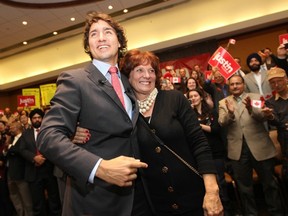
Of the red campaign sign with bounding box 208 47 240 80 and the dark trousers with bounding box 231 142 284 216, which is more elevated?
the red campaign sign with bounding box 208 47 240 80

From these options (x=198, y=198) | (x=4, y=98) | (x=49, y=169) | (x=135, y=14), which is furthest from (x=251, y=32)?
(x=4, y=98)

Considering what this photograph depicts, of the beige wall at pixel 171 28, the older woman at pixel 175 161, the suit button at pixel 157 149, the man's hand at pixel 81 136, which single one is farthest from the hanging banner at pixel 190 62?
the man's hand at pixel 81 136

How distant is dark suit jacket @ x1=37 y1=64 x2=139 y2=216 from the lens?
1.11m

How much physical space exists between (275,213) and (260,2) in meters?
5.86

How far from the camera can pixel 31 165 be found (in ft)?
14.3

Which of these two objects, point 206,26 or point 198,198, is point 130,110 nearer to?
point 198,198

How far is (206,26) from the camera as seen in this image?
781cm

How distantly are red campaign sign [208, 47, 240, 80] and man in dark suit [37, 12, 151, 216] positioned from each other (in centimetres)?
277

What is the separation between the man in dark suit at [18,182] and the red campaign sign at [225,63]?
3.31m

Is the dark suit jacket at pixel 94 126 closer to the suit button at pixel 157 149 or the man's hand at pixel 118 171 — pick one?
the man's hand at pixel 118 171

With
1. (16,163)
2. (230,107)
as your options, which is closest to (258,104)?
(230,107)

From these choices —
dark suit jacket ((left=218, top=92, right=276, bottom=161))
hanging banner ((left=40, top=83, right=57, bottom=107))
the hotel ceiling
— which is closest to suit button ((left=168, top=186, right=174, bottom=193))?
dark suit jacket ((left=218, top=92, right=276, bottom=161))

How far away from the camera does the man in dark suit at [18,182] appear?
4.39 metres

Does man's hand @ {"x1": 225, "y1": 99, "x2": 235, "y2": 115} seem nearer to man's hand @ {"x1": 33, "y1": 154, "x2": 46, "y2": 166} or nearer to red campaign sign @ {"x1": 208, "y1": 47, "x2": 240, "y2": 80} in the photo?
red campaign sign @ {"x1": 208, "y1": 47, "x2": 240, "y2": 80}
